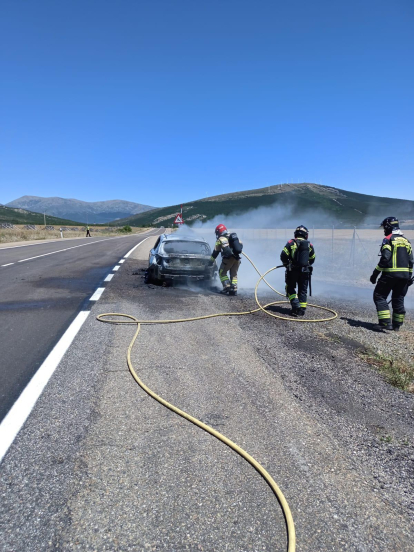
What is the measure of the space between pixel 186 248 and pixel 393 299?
5.52m

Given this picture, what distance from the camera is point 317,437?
2770 mm

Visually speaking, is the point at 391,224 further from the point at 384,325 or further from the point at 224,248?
the point at 224,248

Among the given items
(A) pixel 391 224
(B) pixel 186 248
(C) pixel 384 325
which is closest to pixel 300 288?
(C) pixel 384 325

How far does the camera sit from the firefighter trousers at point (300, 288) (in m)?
6.81

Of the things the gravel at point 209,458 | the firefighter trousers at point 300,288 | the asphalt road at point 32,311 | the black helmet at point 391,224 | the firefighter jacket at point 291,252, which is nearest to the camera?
the gravel at point 209,458

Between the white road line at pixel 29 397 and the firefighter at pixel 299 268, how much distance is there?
4.02 meters

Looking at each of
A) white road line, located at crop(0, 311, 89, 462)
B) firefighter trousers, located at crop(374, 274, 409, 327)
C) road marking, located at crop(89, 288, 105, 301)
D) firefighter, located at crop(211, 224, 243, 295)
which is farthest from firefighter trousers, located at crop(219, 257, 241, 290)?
white road line, located at crop(0, 311, 89, 462)

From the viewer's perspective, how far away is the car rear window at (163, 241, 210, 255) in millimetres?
9758

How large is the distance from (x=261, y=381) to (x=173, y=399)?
3.20 feet

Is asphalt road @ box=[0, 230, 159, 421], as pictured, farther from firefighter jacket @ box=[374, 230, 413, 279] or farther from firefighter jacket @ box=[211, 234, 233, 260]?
firefighter jacket @ box=[374, 230, 413, 279]

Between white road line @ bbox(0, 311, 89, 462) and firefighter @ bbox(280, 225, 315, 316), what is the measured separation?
4021 mm

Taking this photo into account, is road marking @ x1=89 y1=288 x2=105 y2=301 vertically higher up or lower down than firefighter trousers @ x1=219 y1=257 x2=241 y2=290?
lower down

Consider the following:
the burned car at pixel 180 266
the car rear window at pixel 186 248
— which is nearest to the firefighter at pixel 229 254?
the burned car at pixel 180 266

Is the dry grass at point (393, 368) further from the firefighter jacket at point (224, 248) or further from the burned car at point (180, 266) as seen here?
the burned car at point (180, 266)
